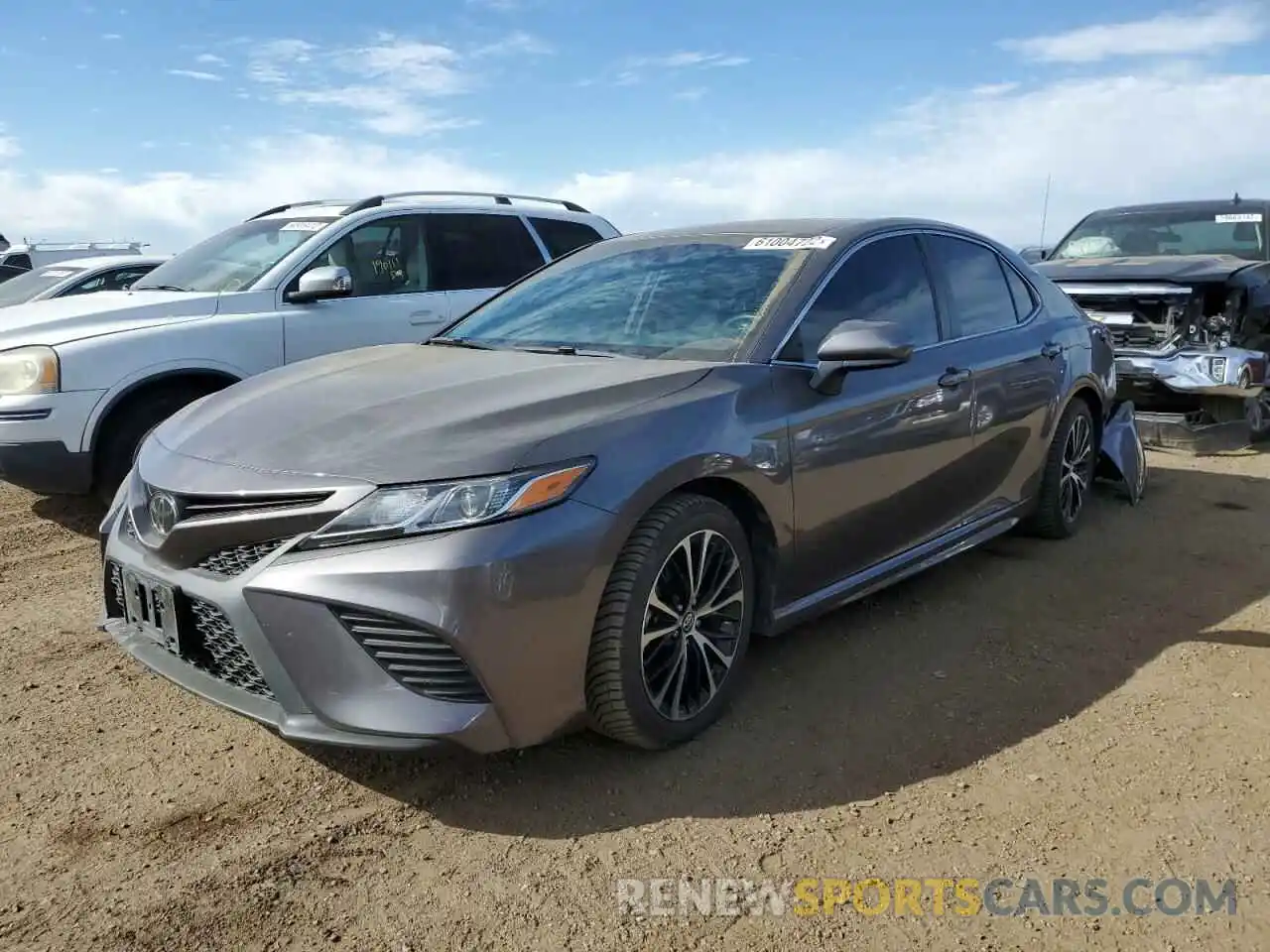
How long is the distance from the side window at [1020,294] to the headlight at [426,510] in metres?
3.14

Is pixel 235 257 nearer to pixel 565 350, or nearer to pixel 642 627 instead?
pixel 565 350

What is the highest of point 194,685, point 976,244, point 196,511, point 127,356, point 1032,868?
point 976,244

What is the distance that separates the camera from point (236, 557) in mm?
2758

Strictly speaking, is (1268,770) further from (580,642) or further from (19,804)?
(19,804)

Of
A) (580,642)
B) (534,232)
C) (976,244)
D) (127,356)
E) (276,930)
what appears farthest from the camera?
(534,232)

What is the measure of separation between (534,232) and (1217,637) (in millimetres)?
4971

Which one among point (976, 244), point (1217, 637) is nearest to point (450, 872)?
point (1217, 637)

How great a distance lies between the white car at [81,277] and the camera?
11844 millimetres

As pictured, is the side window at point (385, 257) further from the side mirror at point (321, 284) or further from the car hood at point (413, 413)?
the car hood at point (413, 413)

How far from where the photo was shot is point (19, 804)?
2896 millimetres

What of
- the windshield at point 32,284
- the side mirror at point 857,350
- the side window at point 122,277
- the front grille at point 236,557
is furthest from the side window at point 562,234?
the windshield at point 32,284

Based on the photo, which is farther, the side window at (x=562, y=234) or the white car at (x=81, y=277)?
the white car at (x=81, y=277)

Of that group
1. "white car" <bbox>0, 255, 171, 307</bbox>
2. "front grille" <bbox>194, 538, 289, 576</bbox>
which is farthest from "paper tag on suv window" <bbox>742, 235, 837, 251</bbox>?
"white car" <bbox>0, 255, 171, 307</bbox>

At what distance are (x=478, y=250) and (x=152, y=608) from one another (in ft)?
14.8
